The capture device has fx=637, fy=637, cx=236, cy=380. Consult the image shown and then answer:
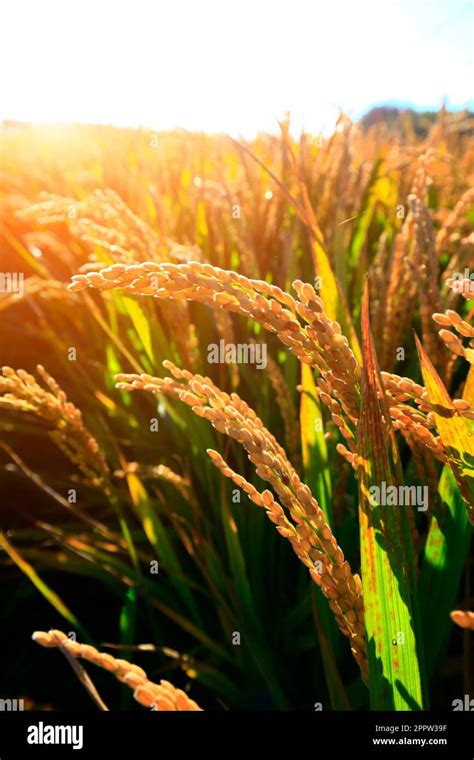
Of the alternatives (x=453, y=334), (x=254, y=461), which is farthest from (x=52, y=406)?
(x=453, y=334)

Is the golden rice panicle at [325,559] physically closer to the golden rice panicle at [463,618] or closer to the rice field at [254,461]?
the rice field at [254,461]

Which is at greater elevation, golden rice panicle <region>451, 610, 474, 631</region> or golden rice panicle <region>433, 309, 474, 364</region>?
golden rice panicle <region>433, 309, 474, 364</region>

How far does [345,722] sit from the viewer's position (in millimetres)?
884

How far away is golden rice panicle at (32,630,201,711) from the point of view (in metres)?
0.55

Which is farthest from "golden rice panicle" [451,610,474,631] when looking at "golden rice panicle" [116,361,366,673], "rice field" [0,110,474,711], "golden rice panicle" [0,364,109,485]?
"golden rice panicle" [0,364,109,485]

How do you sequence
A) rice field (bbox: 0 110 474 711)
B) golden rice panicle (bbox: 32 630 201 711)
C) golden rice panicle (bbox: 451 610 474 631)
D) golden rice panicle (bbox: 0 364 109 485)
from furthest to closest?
golden rice panicle (bbox: 0 364 109 485) < rice field (bbox: 0 110 474 711) < golden rice panicle (bbox: 32 630 201 711) < golden rice panicle (bbox: 451 610 474 631)

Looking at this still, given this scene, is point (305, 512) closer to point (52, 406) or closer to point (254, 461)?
point (254, 461)

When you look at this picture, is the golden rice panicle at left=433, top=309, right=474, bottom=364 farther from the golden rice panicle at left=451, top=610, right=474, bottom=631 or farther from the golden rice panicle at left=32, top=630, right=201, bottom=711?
the golden rice panicle at left=32, top=630, right=201, bottom=711

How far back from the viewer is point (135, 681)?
55 centimetres

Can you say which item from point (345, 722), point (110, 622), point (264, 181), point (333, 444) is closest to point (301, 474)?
point (333, 444)

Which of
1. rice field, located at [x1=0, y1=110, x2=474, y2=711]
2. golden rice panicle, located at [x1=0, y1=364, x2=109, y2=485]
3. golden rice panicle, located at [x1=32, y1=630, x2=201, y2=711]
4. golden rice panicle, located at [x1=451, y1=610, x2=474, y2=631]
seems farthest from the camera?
golden rice panicle, located at [x1=0, y1=364, x2=109, y2=485]

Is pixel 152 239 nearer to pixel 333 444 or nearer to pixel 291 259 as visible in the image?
pixel 291 259

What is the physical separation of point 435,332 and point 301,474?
1.29 ft

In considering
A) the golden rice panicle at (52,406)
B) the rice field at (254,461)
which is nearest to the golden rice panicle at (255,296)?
the rice field at (254,461)
